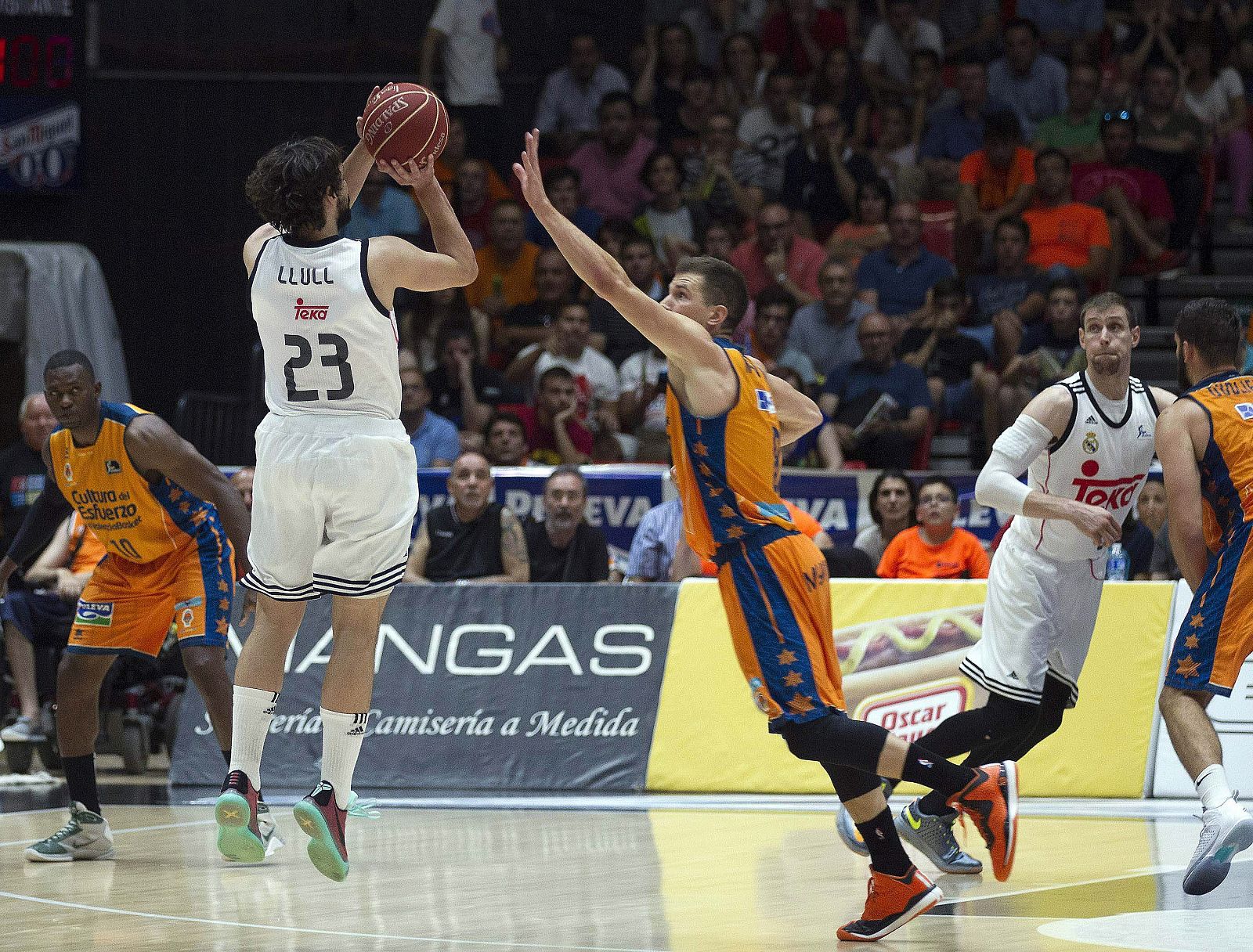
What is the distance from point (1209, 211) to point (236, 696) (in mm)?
10854

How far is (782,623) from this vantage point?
5188 mm

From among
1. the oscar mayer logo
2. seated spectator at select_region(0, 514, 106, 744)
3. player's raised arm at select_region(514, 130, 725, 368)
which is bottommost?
seated spectator at select_region(0, 514, 106, 744)

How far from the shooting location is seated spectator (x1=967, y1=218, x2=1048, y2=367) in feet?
42.0

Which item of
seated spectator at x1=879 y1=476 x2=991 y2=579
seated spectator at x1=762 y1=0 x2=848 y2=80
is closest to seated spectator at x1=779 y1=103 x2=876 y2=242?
seated spectator at x1=762 y1=0 x2=848 y2=80

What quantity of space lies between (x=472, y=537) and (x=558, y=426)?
1.81 metres

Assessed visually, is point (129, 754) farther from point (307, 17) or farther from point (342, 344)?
point (307, 17)

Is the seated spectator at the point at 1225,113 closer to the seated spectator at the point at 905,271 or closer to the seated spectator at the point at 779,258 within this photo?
the seated spectator at the point at 905,271

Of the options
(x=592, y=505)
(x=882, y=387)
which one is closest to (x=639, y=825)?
(x=592, y=505)

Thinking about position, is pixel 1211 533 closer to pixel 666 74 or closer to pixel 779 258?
pixel 779 258

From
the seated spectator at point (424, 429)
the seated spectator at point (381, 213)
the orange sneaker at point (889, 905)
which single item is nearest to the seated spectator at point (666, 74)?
the seated spectator at point (381, 213)

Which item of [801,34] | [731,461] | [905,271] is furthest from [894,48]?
[731,461]

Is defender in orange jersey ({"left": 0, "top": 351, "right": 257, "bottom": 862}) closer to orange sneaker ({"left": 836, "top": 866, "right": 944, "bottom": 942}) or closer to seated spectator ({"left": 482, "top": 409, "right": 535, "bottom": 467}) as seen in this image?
orange sneaker ({"left": 836, "top": 866, "right": 944, "bottom": 942})

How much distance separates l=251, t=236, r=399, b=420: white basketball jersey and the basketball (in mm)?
320

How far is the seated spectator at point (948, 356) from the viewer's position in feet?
40.7
